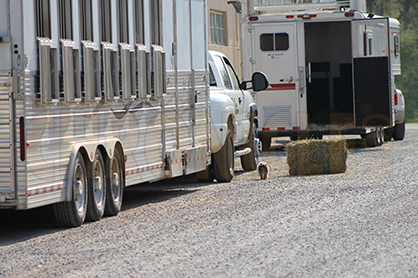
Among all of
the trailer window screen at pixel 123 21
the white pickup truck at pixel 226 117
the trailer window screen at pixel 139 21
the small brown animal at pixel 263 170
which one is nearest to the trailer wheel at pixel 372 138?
the white pickup truck at pixel 226 117

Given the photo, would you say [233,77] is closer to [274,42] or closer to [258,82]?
[258,82]

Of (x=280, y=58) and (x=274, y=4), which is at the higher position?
(x=274, y=4)

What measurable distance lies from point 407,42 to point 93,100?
42.9 meters

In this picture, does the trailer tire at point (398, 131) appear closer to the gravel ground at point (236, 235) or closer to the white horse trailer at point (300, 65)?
the white horse trailer at point (300, 65)

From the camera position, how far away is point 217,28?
27.8 meters

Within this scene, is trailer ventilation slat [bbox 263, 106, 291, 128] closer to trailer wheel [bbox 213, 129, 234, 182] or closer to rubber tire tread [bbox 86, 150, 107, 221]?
trailer wheel [bbox 213, 129, 234, 182]

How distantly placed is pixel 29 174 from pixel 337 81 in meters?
14.3

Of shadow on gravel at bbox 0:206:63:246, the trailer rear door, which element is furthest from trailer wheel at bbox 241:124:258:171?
shadow on gravel at bbox 0:206:63:246

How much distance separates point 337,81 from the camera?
20688 mm

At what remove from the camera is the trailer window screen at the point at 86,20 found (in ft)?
27.4

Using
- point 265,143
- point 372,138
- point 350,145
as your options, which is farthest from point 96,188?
point 350,145

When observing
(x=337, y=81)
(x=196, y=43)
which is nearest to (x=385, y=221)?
(x=196, y=43)

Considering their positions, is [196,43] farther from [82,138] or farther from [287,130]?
[287,130]

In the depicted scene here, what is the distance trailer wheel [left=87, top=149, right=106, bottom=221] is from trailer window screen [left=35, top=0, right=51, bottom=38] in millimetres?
1571
